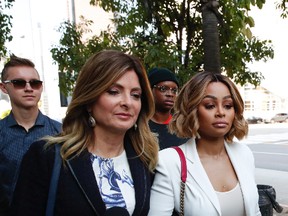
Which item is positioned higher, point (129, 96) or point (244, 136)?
point (129, 96)

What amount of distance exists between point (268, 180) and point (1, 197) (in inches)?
314

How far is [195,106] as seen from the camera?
194 cm

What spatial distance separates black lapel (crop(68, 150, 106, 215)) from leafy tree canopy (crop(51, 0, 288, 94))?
3.13m

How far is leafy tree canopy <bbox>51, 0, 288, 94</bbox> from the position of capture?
15.7 feet

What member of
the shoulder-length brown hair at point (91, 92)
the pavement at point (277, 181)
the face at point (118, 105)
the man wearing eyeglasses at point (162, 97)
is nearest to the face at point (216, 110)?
the shoulder-length brown hair at point (91, 92)

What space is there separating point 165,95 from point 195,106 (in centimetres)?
125

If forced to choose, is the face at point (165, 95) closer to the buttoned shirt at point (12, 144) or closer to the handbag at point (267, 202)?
the buttoned shirt at point (12, 144)

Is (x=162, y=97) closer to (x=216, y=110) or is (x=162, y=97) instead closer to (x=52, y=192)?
(x=216, y=110)

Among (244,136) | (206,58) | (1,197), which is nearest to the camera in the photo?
(244,136)

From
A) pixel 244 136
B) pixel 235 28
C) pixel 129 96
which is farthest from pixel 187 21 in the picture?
pixel 129 96

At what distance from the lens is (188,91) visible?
201 centimetres

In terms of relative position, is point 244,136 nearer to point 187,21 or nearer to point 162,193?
point 162,193

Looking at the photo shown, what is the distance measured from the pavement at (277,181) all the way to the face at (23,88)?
4.83 metres

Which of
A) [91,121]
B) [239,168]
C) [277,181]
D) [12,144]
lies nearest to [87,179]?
[91,121]
